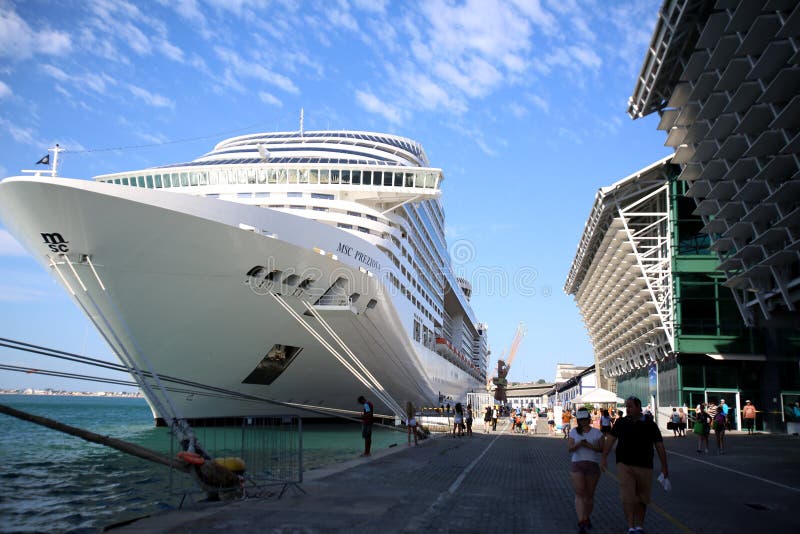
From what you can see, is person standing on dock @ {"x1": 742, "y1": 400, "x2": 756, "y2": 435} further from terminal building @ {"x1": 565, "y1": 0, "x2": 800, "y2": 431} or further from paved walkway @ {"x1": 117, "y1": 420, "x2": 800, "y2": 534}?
paved walkway @ {"x1": 117, "y1": 420, "x2": 800, "y2": 534}

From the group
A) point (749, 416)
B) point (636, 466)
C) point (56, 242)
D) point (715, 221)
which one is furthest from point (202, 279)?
point (749, 416)

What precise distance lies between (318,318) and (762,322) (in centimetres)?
1797

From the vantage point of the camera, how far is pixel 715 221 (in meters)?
25.4

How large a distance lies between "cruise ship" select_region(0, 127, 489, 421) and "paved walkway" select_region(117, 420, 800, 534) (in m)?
3.41

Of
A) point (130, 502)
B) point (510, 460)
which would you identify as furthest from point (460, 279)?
point (130, 502)

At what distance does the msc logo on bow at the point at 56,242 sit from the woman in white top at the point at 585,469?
14821 mm

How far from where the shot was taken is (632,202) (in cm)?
3794

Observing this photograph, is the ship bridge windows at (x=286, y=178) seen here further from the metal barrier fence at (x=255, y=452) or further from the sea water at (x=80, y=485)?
the sea water at (x=80, y=485)

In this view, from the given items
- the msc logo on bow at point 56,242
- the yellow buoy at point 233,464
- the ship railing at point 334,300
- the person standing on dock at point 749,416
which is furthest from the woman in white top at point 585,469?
the person standing on dock at point 749,416

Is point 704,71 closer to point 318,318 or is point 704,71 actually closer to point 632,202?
point 318,318

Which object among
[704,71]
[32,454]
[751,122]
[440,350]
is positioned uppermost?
[704,71]

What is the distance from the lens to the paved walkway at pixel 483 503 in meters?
7.16

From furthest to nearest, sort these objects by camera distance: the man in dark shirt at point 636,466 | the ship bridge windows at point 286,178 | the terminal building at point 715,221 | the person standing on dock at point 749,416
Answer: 1. the ship bridge windows at point 286,178
2. the person standing on dock at point 749,416
3. the terminal building at point 715,221
4. the man in dark shirt at point 636,466

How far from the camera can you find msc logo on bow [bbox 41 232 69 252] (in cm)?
1738
